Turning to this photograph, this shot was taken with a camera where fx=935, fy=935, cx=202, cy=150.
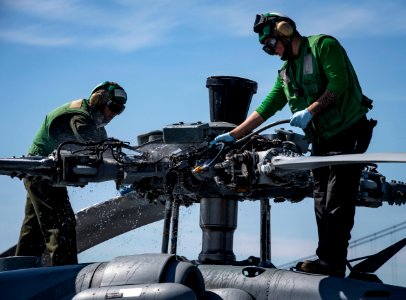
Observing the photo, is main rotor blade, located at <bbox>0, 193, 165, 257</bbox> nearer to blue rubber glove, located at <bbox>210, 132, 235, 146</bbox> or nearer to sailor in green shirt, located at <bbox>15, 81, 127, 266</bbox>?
sailor in green shirt, located at <bbox>15, 81, 127, 266</bbox>

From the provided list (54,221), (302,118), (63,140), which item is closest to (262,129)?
(302,118)

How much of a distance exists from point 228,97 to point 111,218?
8.69 feet

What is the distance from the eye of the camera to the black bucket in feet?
38.3

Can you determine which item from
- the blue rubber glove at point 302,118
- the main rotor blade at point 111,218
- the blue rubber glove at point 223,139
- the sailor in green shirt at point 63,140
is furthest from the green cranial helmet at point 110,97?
the blue rubber glove at point 302,118

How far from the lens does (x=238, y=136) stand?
11.0 metres

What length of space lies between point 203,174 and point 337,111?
1678 mm

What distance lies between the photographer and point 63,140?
12414 millimetres

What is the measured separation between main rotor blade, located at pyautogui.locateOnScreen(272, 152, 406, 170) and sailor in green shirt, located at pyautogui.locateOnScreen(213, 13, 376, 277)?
534 mm

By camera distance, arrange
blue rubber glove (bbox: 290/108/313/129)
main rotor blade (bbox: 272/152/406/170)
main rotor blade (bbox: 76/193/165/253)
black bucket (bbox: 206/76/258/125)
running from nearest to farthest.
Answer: main rotor blade (bbox: 272/152/406/170) → blue rubber glove (bbox: 290/108/313/129) → black bucket (bbox: 206/76/258/125) → main rotor blade (bbox: 76/193/165/253)

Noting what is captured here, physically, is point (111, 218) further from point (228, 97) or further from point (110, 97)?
point (228, 97)

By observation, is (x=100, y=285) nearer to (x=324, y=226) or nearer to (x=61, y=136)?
(x=324, y=226)

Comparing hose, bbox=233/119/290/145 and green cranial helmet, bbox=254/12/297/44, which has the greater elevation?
green cranial helmet, bbox=254/12/297/44

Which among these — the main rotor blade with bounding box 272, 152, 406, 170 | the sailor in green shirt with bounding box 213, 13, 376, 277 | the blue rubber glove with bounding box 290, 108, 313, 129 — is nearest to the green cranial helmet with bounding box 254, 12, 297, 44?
the sailor in green shirt with bounding box 213, 13, 376, 277

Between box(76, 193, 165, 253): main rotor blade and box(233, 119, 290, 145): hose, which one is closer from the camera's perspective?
box(233, 119, 290, 145): hose
